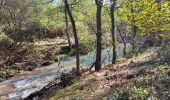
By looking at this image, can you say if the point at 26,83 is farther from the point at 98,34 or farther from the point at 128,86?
the point at 128,86

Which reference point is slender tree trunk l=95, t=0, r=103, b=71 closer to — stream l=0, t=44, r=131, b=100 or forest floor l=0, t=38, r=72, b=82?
stream l=0, t=44, r=131, b=100

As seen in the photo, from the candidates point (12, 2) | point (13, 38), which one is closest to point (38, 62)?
point (13, 38)

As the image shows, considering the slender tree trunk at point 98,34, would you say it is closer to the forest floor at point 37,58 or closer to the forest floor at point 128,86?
the forest floor at point 128,86

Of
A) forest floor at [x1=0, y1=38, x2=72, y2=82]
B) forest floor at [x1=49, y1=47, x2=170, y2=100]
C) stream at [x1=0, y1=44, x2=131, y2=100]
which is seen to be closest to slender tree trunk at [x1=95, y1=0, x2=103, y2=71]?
stream at [x1=0, y1=44, x2=131, y2=100]

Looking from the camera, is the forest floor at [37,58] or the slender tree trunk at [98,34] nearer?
the slender tree trunk at [98,34]

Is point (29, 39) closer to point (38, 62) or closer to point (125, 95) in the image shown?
point (38, 62)

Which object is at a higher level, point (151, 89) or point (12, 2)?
point (12, 2)

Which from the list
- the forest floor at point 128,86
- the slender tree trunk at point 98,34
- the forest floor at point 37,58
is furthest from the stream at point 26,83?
the forest floor at point 128,86

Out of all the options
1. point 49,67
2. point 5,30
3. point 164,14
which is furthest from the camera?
point 5,30

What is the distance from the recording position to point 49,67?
31.2 m

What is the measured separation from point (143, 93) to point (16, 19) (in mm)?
41849

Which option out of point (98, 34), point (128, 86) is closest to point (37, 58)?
point (98, 34)

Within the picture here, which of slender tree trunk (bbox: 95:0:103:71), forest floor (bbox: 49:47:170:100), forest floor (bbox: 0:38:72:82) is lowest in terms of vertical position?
forest floor (bbox: 0:38:72:82)

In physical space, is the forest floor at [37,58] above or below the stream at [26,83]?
above
